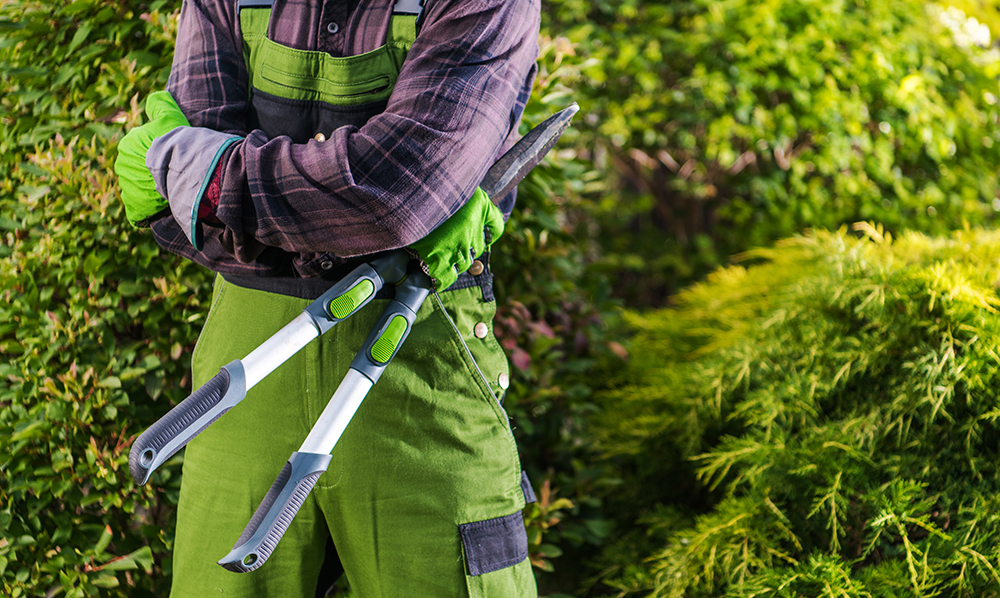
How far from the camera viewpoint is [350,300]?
1116mm

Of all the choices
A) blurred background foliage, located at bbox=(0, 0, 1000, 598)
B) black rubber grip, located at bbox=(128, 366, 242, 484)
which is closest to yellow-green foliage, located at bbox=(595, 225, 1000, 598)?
blurred background foliage, located at bbox=(0, 0, 1000, 598)

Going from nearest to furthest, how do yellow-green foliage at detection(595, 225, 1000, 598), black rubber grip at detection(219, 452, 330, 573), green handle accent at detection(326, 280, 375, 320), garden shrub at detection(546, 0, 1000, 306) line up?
black rubber grip at detection(219, 452, 330, 573), green handle accent at detection(326, 280, 375, 320), yellow-green foliage at detection(595, 225, 1000, 598), garden shrub at detection(546, 0, 1000, 306)

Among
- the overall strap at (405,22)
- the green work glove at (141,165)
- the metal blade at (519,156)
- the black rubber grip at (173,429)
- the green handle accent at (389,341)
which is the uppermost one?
the overall strap at (405,22)

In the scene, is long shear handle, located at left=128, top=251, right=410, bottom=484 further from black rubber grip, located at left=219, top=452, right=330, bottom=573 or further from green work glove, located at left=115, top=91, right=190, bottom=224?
green work glove, located at left=115, top=91, right=190, bottom=224

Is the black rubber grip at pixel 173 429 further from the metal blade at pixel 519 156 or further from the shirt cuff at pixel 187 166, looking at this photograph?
the metal blade at pixel 519 156

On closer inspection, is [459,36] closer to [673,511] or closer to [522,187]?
[522,187]

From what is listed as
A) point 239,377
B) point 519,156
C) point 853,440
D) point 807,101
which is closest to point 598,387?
point 853,440

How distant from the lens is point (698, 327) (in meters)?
2.93

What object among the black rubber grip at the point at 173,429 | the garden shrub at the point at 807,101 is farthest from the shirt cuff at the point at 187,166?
the garden shrub at the point at 807,101

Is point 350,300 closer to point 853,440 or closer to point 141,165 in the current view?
point 141,165

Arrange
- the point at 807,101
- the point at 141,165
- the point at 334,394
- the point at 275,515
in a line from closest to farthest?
the point at 275,515 < the point at 334,394 < the point at 141,165 < the point at 807,101

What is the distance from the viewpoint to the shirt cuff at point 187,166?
112 centimetres

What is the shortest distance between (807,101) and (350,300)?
2.87 meters

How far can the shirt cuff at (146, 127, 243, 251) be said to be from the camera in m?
1.12
